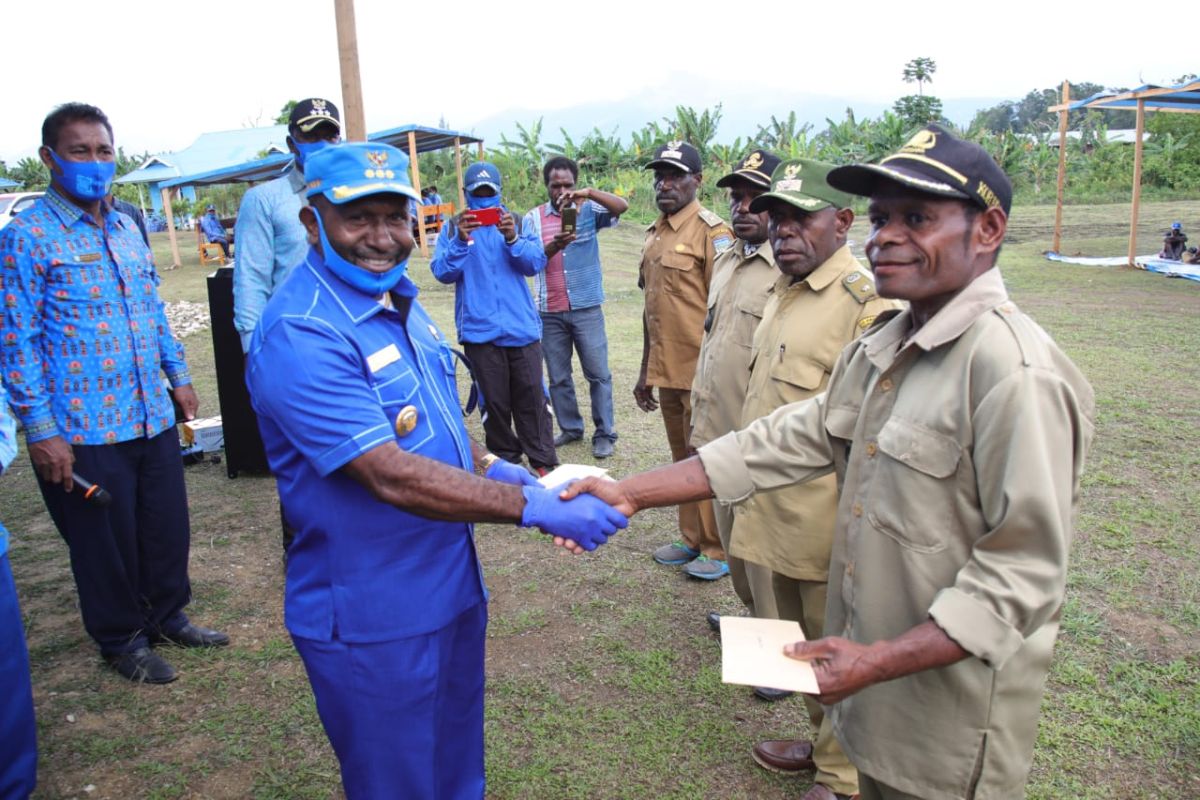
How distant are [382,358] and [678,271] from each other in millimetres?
3017

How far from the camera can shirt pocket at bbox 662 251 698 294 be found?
4777 mm

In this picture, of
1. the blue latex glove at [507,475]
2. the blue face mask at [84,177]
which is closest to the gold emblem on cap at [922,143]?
the blue latex glove at [507,475]

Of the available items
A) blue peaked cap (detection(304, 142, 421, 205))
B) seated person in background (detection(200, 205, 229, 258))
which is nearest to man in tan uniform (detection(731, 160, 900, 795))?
blue peaked cap (detection(304, 142, 421, 205))

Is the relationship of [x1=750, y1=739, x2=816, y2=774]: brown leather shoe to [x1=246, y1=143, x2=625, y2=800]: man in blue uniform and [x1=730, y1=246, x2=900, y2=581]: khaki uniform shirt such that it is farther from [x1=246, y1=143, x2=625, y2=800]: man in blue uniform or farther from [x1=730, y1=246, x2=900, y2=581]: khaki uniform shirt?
[x1=246, y1=143, x2=625, y2=800]: man in blue uniform

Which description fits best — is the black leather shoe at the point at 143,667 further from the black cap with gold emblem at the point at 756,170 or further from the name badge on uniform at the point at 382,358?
the black cap with gold emblem at the point at 756,170

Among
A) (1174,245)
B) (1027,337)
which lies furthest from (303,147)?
(1174,245)

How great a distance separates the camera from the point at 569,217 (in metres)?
5.97

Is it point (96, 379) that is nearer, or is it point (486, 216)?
point (96, 379)

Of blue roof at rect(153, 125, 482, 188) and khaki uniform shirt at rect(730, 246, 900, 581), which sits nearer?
khaki uniform shirt at rect(730, 246, 900, 581)

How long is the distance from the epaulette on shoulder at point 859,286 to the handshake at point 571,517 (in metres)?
1.28

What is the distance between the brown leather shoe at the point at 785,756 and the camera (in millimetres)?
3037

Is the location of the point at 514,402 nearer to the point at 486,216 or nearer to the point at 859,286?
the point at 486,216

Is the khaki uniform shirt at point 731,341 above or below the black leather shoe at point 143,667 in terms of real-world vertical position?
above

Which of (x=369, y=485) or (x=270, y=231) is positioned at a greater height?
(x=270, y=231)
